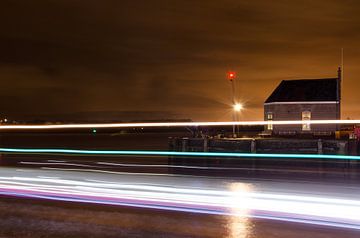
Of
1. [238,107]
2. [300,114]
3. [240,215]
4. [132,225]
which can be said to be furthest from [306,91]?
[132,225]

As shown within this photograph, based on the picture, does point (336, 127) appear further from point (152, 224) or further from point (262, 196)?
point (152, 224)

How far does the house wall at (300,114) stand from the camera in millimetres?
51062

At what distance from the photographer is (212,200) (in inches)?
432

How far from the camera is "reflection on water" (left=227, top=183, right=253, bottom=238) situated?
8156 millimetres

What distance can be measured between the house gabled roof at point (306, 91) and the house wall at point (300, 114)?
69 cm

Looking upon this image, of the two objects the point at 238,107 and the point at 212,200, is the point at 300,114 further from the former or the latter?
the point at 212,200

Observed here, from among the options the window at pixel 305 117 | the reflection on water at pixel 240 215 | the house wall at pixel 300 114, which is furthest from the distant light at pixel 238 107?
the reflection on water at pixel 240 215

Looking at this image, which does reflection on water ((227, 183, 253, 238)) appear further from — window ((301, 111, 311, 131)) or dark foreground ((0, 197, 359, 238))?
window ((301, 111, 311, 131))

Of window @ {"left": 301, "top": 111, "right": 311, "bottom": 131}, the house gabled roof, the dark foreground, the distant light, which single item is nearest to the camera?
the dark foreground

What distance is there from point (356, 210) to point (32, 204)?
6719 mm

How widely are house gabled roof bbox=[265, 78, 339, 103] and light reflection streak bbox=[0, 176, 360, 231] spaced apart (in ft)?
131

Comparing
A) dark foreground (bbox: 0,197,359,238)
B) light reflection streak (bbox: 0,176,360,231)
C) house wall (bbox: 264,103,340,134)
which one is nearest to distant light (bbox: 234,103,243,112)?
house wall (bbox: 264,103,340,134)

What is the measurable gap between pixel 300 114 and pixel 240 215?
4469cm

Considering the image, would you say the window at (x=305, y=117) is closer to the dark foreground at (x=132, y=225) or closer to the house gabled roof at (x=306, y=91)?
the house gabled roof at (x=306, y=91)
